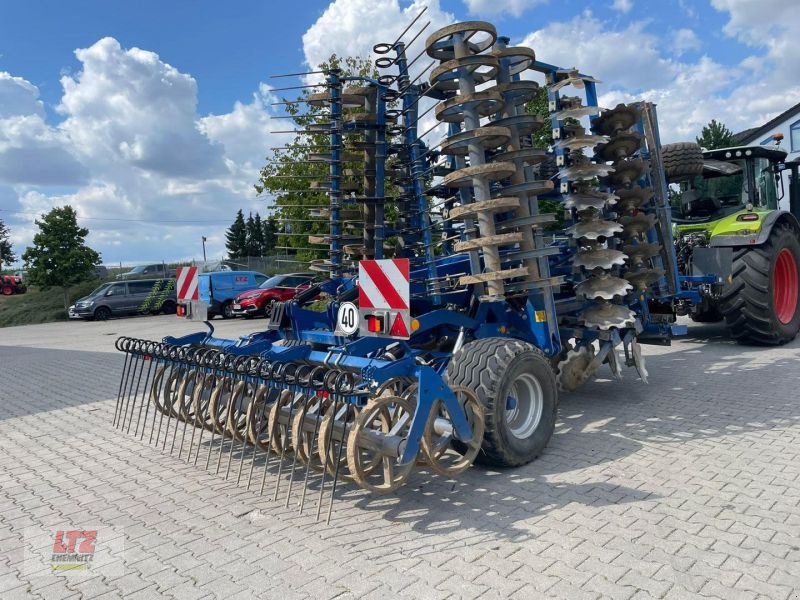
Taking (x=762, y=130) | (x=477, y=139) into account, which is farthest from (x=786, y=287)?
(x=762, y=130)

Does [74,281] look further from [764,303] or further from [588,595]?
[588,595]

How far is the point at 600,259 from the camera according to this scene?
5113mm

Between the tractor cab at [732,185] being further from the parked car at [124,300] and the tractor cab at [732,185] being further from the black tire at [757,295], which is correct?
the parked car at [124,300]

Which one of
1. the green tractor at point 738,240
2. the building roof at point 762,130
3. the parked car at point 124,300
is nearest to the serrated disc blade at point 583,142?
the green tractor at point 738,240

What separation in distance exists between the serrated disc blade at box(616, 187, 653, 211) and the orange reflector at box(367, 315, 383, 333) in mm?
2883

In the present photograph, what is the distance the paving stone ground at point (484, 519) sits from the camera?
2.77 m

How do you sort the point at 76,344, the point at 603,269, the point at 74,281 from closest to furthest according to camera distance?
the point at 603,269 < the point at 76,344 < the point at 74,281

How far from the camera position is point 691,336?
977 cm

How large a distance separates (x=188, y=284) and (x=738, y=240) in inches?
271

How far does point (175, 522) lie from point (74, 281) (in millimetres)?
25867

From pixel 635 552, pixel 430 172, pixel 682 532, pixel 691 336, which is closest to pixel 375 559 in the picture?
pixel 635 552

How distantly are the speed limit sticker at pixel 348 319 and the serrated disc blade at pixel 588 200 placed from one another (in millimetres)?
2046

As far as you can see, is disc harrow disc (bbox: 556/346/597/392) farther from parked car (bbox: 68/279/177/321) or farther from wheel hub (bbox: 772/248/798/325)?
parked car (bbox: 68/279/177/321)

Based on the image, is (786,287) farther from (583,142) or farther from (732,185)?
(583,142)
